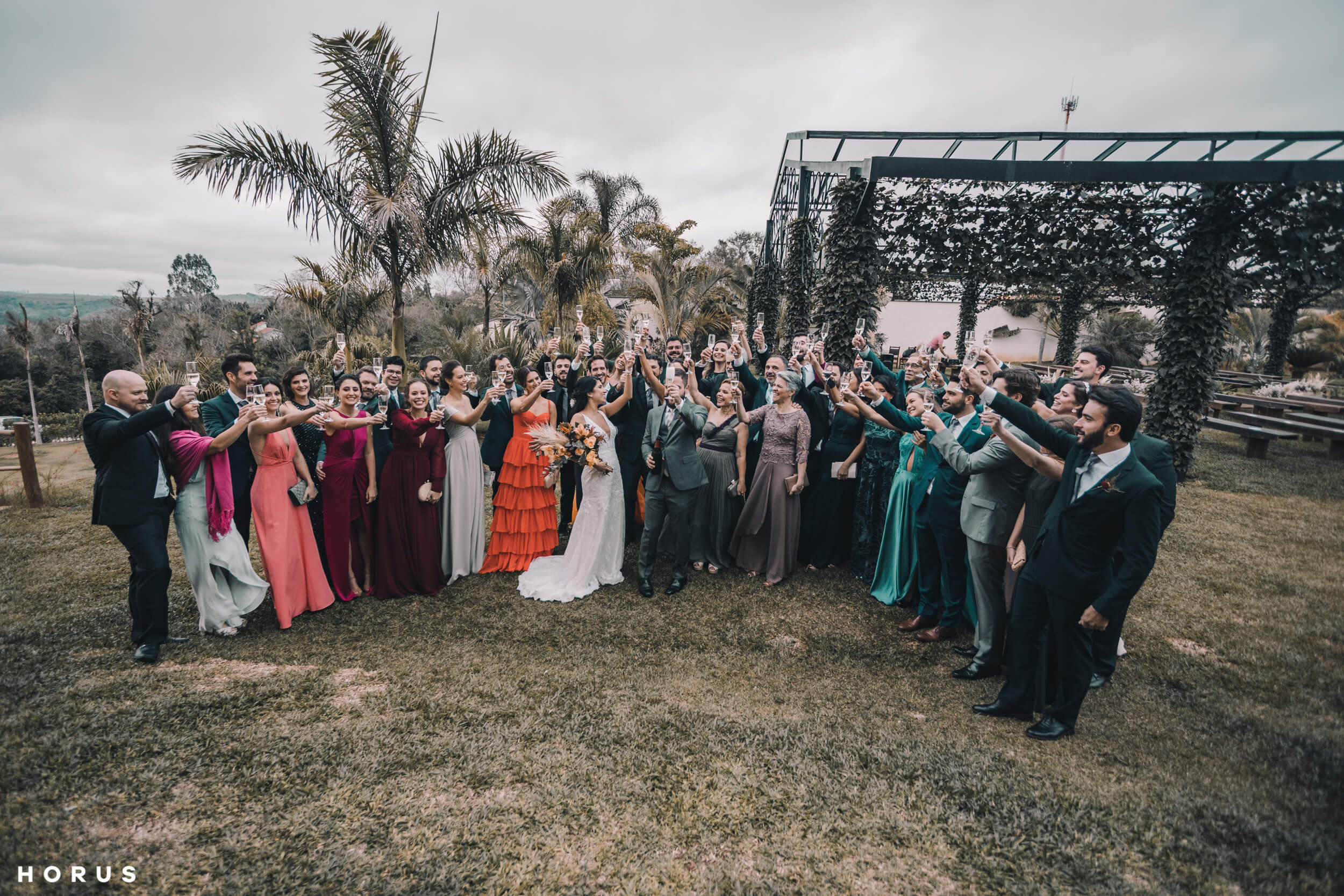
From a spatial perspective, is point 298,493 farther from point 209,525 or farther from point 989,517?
point 989,517

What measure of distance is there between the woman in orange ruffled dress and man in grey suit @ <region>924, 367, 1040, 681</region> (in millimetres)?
3524

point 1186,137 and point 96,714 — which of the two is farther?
point 1186,137

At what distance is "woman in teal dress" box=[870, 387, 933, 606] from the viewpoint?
4.79 m

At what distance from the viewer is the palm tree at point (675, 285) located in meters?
17.7

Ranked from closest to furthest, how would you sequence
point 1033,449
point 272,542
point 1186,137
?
point 1033,449 → point 272,542 → point 1186,137

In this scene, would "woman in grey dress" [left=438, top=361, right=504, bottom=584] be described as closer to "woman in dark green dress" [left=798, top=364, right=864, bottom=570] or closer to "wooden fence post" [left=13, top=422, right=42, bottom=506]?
"woman in dark green dress" [left=798, top=364, right=864, bottom=570]

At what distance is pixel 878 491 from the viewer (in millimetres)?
5391

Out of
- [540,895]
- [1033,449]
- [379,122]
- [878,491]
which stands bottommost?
[540,895]

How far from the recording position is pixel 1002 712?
3.42 m

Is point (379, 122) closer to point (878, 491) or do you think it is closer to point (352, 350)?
point (352, 350)

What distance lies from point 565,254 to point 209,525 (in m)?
10.7

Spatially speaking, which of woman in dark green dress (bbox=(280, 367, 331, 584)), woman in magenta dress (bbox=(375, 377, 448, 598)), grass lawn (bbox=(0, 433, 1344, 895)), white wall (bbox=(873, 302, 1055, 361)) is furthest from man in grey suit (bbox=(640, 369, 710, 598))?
white wall (bbox=(873, 302, 1055, 361))

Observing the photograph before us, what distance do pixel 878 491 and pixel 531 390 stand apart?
3388 millimetres

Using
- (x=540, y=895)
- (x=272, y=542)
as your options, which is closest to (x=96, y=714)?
(x=272, y=542)
